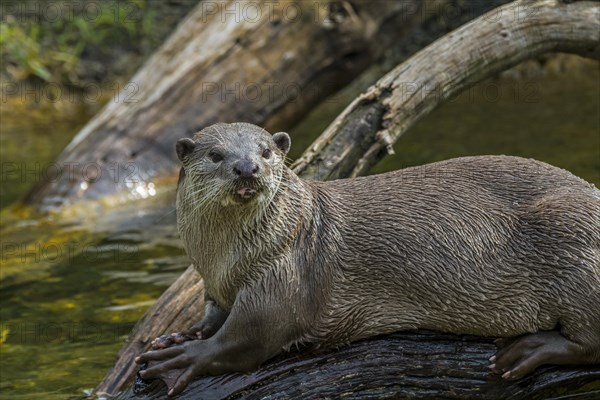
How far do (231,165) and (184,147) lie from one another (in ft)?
1.13

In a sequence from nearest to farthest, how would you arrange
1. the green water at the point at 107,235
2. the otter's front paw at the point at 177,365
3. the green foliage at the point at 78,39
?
the otter's front paw at the point at 177,365, the green water at the point at 107,235, the green foliage at the point at 78,39

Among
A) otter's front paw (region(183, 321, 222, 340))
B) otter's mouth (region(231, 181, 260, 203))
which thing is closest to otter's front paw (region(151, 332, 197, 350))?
otter's front paw (region(183, 321, 222, 340))

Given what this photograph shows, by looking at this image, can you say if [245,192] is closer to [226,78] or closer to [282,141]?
[282,141]

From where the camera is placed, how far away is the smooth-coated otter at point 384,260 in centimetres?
413

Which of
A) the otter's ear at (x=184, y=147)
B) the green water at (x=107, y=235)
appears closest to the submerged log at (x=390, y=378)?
the otter's ear at (x=184, y=147)

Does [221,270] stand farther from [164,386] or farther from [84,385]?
[84,385]

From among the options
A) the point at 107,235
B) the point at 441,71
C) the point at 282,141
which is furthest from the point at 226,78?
the point at 282,141

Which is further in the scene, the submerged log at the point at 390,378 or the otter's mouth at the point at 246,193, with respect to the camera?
the submerged log at the point at 390,378

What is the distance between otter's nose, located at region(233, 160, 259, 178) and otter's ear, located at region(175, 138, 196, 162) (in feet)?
1.16

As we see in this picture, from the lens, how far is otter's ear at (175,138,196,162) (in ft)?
13.9

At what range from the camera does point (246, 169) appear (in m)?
3.93

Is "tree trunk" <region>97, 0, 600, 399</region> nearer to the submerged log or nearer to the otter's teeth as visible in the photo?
the submerged log

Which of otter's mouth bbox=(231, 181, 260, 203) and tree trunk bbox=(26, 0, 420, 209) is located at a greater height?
tree trunk bbox=(26, 0, 420, 209)

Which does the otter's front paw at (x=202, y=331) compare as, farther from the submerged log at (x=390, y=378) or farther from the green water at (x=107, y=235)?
the green water at (x=107, y=235)
